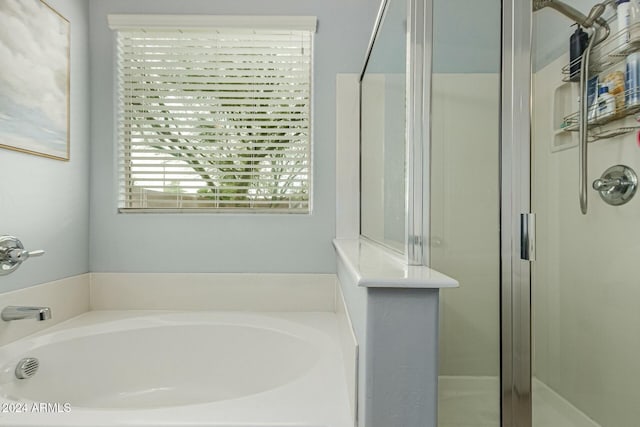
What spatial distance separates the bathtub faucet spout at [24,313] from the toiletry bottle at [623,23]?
1.78m

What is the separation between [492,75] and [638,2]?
12.4 inches

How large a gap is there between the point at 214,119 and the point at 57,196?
79 cm

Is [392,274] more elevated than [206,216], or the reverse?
[206,216]

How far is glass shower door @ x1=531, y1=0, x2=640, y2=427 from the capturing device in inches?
28.8

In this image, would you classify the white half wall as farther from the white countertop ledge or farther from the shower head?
the shower head

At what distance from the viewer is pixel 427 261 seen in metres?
1.05

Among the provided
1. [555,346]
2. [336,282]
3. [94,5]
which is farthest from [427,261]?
[94,5]

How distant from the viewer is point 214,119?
2.01 m

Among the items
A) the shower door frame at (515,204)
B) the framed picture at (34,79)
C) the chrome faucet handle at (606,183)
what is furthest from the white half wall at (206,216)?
the chrome faucet handle at (606,183)

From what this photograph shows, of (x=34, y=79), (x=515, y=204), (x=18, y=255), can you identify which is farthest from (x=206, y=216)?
(x=515, y=204)

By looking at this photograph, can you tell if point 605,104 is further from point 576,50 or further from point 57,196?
point 57,196

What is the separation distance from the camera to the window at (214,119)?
Result: 2.02 m

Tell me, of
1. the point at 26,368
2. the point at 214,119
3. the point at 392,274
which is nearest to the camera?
the point at 392,274

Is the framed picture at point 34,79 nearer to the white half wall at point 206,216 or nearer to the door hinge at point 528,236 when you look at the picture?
the white half wall at point 206,216
